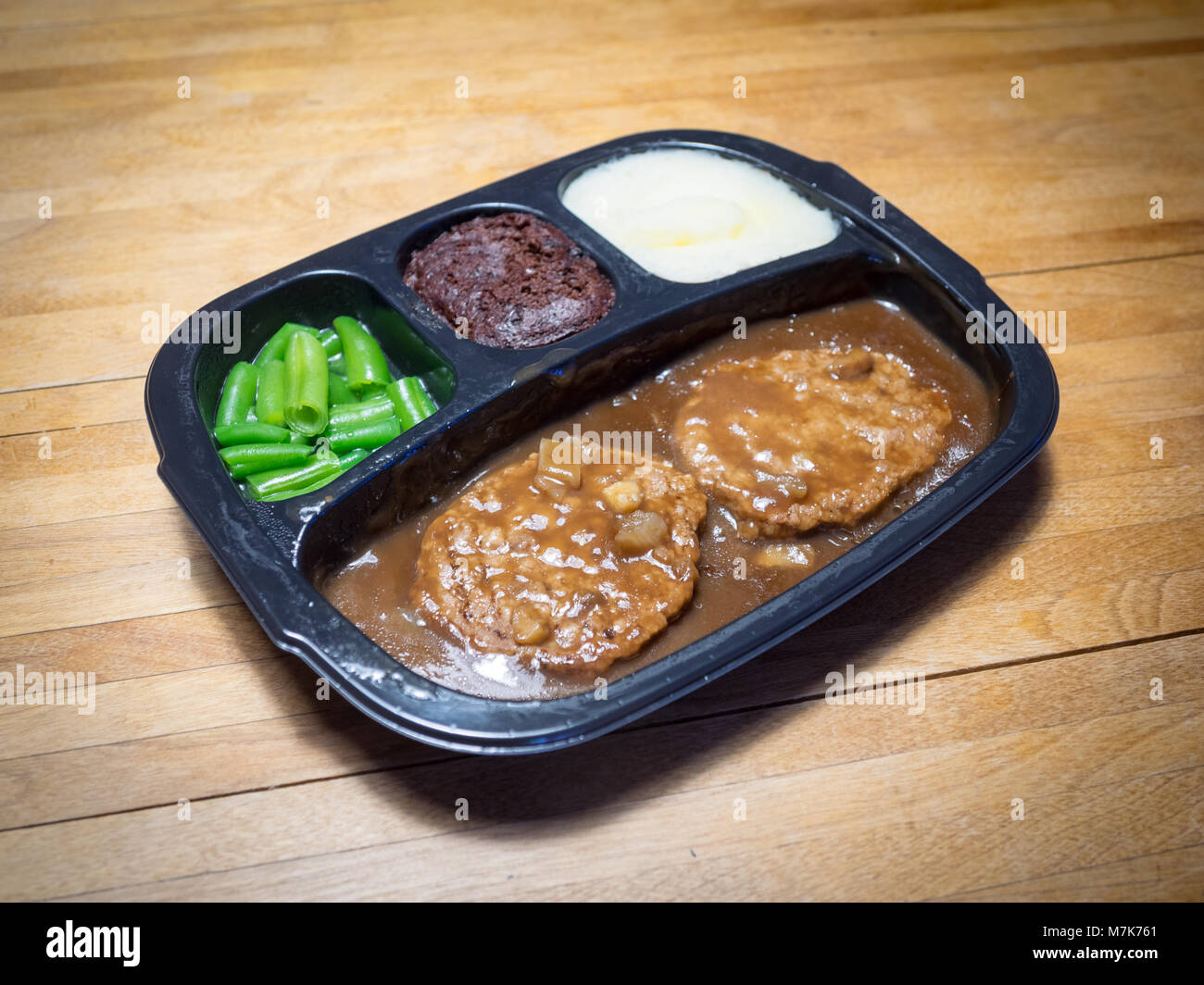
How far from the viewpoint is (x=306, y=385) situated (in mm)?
2740

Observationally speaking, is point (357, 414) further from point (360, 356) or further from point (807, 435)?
point (807, 435)

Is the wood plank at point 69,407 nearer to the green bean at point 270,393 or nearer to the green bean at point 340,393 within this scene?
the green bean at point 270,393

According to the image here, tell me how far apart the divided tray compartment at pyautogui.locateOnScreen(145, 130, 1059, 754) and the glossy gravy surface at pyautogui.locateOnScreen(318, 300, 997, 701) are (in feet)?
0.15

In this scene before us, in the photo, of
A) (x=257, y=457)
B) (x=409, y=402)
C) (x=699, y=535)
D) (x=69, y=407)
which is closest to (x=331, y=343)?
(x=409, y=402)

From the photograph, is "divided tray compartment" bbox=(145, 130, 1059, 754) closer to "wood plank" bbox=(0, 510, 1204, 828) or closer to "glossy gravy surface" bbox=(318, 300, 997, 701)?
"glossy gravy surface" bbox=(318, 300, 997, 701)

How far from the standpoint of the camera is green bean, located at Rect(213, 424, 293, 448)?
260 cm

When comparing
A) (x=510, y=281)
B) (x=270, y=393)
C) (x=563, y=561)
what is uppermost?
(x=510, y=281)

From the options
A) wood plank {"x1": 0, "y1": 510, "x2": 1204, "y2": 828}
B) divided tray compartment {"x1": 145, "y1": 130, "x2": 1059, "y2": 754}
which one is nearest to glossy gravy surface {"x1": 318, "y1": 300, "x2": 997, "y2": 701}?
divided tray compartment {"x1": 145, "y1": 130, "x2": 1059, "y2": 754}

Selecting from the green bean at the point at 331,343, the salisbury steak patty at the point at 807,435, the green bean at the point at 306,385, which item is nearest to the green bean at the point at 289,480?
the green bean at the point at 306,385

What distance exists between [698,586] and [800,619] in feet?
1.15

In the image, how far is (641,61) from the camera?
4402 millimetres

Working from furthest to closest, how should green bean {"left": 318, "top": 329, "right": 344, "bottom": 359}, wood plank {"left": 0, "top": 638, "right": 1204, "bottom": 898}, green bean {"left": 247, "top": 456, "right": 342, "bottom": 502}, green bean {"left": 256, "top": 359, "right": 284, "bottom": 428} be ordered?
green bean {"left": 318, "top": 329, "right": 344, "bottom": 359}
green bean {"left": 256, "top": 359, "right": 284, "bottom": 428}
green bean {"left": 247, "top": 456, "right": 342, "bottom": 502}
wood plank {"left": 0, "top": 638, "right": 1204, "bottom": 898}

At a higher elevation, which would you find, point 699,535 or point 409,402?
point 409,402

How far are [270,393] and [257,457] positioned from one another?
0.77ft
